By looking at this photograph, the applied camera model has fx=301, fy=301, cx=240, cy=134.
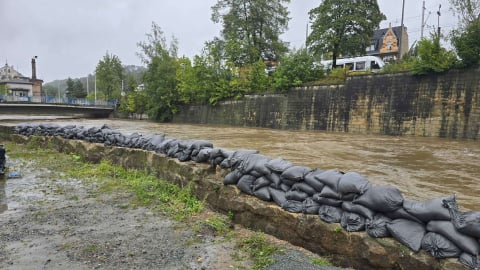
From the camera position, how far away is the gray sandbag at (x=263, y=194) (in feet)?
10.5

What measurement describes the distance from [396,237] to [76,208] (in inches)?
148

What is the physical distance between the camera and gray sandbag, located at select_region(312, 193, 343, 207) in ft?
8.69

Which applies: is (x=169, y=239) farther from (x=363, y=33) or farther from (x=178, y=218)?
(x=363, y=33)

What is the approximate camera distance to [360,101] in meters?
15.1

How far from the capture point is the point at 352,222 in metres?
2.46

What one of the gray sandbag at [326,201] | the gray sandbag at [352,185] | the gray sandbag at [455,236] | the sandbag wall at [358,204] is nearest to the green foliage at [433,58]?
the sandbag wall at [358,204]

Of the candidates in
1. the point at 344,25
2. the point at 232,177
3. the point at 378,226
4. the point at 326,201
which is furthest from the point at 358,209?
the point at 344,25

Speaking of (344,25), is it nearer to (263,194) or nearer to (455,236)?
(263,194)

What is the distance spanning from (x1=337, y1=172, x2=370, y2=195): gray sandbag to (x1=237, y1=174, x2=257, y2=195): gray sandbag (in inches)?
42.6

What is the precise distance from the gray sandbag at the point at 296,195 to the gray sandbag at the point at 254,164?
368 millimetres

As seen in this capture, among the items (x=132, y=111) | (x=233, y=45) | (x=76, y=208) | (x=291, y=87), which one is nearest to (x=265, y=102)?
(x=291, y=87)

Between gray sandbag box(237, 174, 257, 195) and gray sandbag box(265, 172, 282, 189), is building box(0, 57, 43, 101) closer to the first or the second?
gray sandbag box(237, 174, 257, 195)

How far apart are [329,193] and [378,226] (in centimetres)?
50

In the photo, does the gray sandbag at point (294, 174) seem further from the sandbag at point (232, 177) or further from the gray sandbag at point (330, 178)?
the sandbag at point (232, 177)
